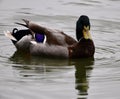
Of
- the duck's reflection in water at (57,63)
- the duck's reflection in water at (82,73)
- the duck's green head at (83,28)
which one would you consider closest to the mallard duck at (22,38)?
the duck's reflection in water at (57,63)

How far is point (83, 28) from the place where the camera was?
11758 millimetres

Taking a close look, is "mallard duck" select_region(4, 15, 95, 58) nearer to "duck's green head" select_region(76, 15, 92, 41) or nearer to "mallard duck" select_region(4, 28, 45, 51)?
"duck's green head" select_region(76, 15, 92, 41)

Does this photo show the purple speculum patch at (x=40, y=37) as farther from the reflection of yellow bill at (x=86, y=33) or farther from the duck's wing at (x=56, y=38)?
the reflection of yellow bill at (x=86, y=33)

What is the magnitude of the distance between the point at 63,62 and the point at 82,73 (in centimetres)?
77

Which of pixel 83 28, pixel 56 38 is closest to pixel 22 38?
pixel 56 38

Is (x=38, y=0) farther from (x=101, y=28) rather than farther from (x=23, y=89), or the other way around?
(x=23, y=89)

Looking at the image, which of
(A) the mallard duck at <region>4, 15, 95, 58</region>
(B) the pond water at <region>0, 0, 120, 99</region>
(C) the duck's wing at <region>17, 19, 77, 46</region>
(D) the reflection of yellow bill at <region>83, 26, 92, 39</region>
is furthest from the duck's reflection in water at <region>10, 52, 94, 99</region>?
(D) the reflection of yellow bill at <region>83, 26, 92, 39</region>

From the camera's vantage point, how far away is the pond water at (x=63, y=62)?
9203 millimetres

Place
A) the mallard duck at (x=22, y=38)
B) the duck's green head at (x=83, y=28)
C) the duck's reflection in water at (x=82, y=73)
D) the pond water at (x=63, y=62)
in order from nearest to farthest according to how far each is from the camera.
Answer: the pond water at (x=63, y=62), the duck's reflection in water at (x=82, y=73), the duck's green head at (x=83, y=28), the mallard duck at (x=22, y=38)

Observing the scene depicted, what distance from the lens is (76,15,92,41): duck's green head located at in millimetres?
11664

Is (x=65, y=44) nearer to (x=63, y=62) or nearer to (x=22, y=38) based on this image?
(x=63, y=62)

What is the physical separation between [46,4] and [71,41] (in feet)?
14.3

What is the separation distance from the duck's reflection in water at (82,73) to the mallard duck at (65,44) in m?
0.18

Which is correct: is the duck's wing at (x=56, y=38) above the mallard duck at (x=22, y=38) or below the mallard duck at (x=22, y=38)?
above
